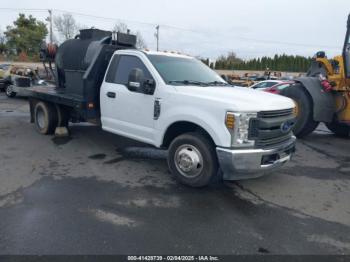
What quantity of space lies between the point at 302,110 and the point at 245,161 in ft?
15.8

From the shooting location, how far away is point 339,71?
795 cm

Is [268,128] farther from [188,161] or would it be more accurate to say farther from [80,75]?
[80,75]

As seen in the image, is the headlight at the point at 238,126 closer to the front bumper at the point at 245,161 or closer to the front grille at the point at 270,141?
the front bumper at the point at 245,161

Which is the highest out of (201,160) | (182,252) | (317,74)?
(317,74)

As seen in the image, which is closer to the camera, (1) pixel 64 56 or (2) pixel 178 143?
(2) pixel 178 143

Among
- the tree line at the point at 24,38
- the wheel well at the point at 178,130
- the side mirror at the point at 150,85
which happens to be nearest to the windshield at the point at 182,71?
the side mirror at the point at 150,85

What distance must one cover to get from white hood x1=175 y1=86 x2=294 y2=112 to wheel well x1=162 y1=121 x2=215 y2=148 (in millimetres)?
485

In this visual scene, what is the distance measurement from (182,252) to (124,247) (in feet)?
1.89

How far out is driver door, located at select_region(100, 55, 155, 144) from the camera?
16.8 feet

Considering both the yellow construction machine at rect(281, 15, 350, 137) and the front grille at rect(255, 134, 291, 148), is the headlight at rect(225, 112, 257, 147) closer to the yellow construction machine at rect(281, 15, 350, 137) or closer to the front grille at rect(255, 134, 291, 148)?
the front grille at rect(255, 134, 291, 148)

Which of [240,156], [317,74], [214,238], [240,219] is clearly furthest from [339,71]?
[214,238]

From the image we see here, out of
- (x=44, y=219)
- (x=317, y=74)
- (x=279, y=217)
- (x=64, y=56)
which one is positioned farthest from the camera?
(x=317, y=74)

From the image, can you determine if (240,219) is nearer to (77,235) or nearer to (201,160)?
(201,160)

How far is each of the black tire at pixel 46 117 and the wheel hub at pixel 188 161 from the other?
418 centimetres
